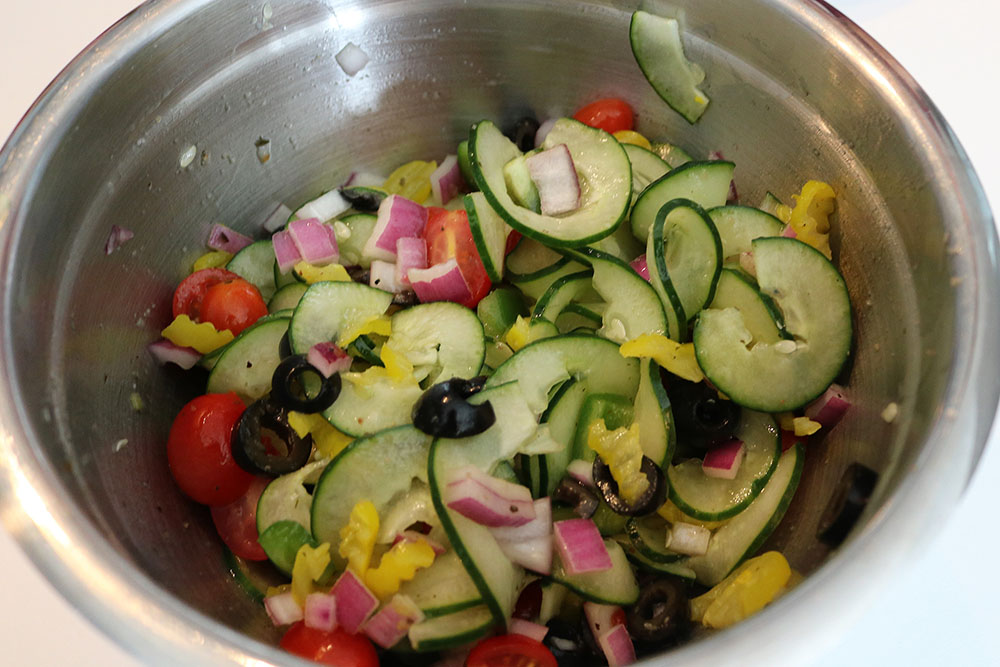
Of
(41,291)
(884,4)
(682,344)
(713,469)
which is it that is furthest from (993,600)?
(41,291)

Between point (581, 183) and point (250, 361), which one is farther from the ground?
point (581, 183)

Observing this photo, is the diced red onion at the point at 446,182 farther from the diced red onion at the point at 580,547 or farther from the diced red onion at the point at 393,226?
the diced red onion at the point at 580,547

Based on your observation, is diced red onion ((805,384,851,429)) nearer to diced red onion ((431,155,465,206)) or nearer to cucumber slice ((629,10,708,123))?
cucumber slice ((629,10,708,123))

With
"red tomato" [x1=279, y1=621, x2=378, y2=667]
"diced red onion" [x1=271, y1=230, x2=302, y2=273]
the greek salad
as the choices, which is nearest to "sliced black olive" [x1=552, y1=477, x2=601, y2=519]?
the greek salad

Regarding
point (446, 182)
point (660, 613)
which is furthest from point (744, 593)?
point (446, 182)

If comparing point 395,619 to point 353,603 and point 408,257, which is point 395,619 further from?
point 408,257

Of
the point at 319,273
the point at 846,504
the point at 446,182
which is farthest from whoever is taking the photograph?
the point at 446,182

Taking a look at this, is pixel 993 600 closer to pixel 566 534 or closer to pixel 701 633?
pixel 701 633
